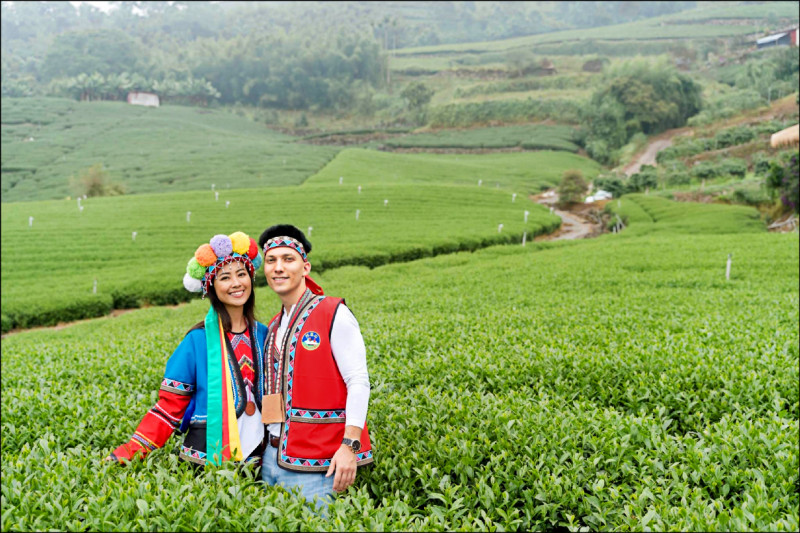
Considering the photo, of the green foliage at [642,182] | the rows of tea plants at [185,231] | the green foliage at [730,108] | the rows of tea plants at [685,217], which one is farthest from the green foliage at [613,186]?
the green foliage at [730,108]

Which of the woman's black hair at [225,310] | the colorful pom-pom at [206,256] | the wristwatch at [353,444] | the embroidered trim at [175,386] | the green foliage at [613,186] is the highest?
the green foliage at [613,186]

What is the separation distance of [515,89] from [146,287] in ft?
356

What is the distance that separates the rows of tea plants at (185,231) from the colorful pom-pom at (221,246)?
18.4 metres

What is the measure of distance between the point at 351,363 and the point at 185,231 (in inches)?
1204

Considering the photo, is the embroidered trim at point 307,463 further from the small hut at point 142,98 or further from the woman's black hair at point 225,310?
the small hut at point 142,98

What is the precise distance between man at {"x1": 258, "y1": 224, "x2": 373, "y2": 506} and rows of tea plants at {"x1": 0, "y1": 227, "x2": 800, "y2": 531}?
18 centimetres

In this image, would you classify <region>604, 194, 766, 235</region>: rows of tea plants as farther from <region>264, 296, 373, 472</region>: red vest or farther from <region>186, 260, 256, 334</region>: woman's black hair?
<region>264, 296, 373, 472</region>: red vest

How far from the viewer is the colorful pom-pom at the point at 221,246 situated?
3.49 meters

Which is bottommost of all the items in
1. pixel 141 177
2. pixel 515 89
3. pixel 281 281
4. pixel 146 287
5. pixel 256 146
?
pixel 146 287

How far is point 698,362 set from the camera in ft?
20.7

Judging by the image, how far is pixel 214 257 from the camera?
3553mm

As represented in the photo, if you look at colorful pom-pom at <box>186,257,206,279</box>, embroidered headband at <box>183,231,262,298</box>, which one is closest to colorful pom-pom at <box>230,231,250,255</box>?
embroidered headband at <box>183,231,262,298</box>

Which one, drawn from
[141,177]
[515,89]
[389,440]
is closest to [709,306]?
[389,440]

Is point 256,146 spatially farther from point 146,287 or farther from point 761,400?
point 761,400
